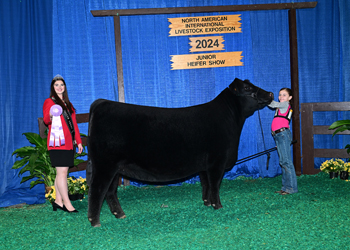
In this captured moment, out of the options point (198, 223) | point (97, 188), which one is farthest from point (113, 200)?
point (198, 223)

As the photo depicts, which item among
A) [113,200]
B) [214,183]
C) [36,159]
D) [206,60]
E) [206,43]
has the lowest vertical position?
[113,200]

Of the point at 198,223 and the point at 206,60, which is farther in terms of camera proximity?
the point at 206,60

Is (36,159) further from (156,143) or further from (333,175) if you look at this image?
(333,175)

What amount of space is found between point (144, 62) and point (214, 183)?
268 centimetres

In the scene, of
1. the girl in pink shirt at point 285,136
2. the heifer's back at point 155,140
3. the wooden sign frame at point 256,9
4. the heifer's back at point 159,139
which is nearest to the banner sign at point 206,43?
the wooden sign frame at point 256,9

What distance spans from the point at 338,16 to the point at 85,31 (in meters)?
4.66

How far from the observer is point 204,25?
528 centimetres

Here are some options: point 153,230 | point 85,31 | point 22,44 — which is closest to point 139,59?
point 85,31

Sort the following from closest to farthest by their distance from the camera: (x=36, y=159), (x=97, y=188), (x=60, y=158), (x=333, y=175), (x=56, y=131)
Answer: (x=97, y=188) → (x=56, y=131) → (x=60, y=158) → (x=36, y=159) → (x=333, y=175)

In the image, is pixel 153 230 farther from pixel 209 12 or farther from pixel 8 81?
pixel 209 12

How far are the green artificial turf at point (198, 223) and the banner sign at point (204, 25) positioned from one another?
281 centimetres

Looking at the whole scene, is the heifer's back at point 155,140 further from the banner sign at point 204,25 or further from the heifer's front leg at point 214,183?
the banner sign at point 204,25

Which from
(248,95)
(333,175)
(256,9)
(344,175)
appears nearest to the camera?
(248,95)

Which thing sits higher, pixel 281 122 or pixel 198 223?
pixel 281 122
